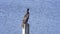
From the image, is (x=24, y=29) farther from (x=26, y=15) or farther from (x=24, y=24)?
(x=26, y=15)

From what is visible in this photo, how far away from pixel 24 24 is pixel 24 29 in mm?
111

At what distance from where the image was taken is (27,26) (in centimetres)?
360

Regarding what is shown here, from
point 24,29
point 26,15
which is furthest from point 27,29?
point 26,15

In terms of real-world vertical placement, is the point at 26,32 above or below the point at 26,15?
below

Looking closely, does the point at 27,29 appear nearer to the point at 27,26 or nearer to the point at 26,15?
the point at 27,26

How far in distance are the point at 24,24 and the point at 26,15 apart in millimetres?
261

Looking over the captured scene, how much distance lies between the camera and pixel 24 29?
357 cm

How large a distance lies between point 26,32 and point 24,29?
0.11 metres

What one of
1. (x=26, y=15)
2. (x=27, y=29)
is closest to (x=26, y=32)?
(x=27, y=29)

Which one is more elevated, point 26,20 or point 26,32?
point 26,20

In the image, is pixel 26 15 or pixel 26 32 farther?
pixel 26 15

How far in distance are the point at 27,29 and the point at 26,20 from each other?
20 cm

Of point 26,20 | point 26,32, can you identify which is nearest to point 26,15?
point 26,20

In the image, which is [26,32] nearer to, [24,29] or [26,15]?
[24,29]
